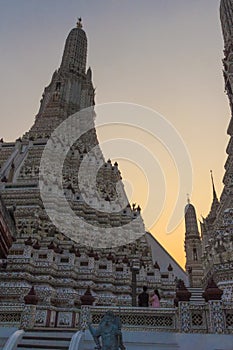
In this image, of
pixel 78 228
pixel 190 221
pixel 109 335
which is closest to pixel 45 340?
pixel 109 335

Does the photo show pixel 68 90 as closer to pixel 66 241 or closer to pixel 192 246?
pixel 192 246

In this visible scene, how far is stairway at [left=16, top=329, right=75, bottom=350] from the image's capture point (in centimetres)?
668

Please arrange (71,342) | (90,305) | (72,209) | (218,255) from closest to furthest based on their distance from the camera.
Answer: (71,342) < (90,305) < (218,255) < (72,209)

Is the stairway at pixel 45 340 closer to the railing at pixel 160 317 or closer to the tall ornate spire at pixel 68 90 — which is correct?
the railing at pixel 160 317

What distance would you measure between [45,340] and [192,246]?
3013 cm

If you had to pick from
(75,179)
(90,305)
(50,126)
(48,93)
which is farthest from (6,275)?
(48,93)

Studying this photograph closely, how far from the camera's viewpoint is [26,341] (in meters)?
6.88

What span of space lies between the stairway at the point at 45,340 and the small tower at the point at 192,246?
23.8m

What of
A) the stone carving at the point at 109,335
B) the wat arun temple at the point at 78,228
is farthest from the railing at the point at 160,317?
the stone carving at the point at 109,335

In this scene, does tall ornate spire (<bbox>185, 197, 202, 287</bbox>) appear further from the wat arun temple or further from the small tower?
the wat arun temple

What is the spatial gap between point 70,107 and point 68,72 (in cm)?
678

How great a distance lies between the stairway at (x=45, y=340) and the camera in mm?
6682

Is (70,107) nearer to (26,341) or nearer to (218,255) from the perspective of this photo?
(218,255)

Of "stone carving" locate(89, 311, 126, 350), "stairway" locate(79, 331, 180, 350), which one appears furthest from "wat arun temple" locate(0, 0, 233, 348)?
"stone carving" locate(89, 311, 126, 350)
